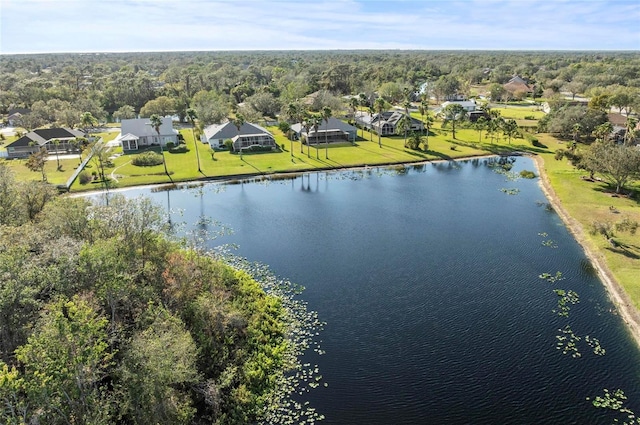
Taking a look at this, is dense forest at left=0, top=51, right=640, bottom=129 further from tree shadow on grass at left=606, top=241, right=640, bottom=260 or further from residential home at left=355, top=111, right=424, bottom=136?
tree shadow on grass at left=606, top=241, right=640, bottom=260

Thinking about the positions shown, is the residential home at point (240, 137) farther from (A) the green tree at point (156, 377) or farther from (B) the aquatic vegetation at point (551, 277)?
(A) the green tree at point (156, 377)

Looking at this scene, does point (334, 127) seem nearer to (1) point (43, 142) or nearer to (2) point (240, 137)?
(2) point (240, 137)

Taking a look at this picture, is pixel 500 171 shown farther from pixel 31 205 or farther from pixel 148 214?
pixel 31 205

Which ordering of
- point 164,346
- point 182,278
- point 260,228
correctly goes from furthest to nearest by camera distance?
point 260,228 < point 182,278 < point 164,346

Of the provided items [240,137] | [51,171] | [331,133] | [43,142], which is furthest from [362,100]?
[51,171]

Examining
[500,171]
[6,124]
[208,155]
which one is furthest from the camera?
[6,124]

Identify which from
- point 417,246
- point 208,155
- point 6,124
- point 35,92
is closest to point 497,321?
point 417,246

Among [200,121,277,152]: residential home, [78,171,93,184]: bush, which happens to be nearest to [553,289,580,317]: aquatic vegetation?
[78,171,93,184]: bush
